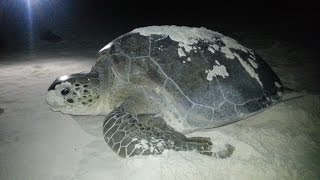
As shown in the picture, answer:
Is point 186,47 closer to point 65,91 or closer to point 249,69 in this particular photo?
point 249,69

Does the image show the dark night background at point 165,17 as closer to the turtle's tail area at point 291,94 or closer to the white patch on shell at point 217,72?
the turtle's tail area at point 291,94

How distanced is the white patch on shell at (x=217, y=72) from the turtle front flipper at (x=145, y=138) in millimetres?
605

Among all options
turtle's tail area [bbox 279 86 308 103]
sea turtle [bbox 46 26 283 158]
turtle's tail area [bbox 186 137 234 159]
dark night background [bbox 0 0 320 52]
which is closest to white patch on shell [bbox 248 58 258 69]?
sea turtle [bbox 46 26 283 158]

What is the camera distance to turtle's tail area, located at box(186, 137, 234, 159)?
2.20 m

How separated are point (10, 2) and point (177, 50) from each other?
6.57 m

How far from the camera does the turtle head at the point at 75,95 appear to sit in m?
2.74

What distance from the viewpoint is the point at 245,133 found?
2.52 metres

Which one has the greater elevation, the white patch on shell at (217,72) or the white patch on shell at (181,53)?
the white patch on shell at (181,53)

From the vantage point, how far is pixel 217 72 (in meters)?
2.65

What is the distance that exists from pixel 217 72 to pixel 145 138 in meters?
0.94

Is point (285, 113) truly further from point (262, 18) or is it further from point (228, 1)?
point (228, 1)

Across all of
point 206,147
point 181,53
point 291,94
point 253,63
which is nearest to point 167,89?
point 181,53

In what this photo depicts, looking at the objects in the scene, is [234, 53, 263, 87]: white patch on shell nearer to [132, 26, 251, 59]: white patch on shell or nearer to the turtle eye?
[132, 26, 251, 59]: white patch on shell

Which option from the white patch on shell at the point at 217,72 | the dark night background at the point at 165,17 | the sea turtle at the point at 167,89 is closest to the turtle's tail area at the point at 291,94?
the sea turtle at the point at 167,89
